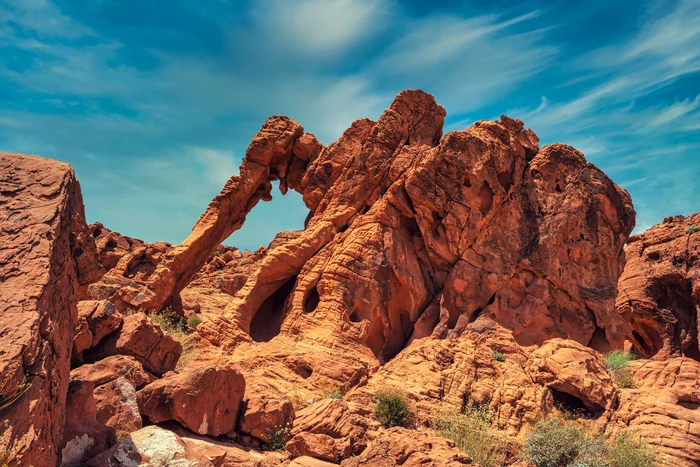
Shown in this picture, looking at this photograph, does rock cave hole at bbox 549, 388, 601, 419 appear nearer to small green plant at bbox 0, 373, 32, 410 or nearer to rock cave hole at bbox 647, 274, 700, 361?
rock cave hole at bbox 647, 274, 700, 361

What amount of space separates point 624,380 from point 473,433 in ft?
17.7

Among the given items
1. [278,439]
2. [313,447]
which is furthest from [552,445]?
[278,439]

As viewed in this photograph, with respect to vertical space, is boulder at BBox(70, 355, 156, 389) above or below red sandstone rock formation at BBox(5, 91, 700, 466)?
below

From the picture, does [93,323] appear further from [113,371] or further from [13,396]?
[13,396]

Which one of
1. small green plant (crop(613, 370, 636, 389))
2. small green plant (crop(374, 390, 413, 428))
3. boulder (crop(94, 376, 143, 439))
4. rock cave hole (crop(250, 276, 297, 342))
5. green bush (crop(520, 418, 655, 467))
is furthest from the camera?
rock cave hole (crop(250, 276, 297, 342))

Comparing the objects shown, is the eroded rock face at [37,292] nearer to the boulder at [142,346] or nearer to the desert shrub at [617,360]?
the boulder at [142,346]

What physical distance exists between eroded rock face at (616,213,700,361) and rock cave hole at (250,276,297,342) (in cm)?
1221

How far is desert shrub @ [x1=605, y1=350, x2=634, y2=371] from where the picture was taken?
16.9 metres

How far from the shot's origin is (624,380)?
1566 cm

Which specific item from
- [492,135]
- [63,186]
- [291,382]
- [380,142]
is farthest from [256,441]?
[492,135]

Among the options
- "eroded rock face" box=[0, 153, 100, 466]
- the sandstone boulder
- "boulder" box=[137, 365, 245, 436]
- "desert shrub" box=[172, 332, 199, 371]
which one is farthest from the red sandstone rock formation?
"eroded rock face" box=[0, 153, 100, 466]

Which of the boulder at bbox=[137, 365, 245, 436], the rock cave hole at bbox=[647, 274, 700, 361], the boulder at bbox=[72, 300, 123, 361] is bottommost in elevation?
the boulder at bbox=[137, 365, 245, 436]

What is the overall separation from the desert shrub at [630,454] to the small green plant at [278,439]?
698cm

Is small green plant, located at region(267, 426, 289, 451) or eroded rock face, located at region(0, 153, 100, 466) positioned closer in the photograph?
eroded rock face, located at region(0, 153, 100, 466)
